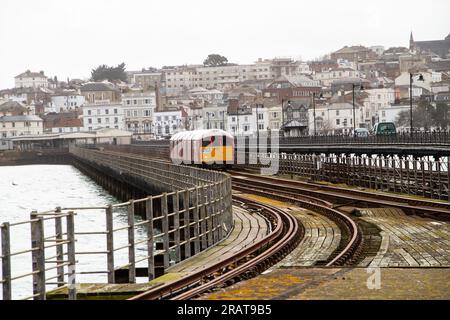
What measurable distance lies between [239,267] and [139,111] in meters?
176

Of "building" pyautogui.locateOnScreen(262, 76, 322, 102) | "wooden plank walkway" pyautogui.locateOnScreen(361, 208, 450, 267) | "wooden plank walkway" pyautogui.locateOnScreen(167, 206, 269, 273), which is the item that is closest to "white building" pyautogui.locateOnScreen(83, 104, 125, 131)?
"building" pyautogui.locateOnScreen(262, 76, 322, 102)

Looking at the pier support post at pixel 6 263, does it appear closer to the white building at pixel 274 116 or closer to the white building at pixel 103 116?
the white building at pixel 274 116

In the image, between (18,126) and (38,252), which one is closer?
(38,252)

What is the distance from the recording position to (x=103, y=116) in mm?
190375

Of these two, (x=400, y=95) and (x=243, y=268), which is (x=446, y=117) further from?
(x=243, y=268)

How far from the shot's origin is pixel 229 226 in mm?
22188

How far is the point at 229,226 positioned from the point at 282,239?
363 cm

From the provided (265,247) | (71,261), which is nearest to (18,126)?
(265,247)

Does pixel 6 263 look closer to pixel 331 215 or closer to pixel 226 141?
pixel 331 215

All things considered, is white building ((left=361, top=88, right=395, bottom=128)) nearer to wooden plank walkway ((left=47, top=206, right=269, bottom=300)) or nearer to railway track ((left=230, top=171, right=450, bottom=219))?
railway track ((left=230, top=171, right=450, bottom=219))

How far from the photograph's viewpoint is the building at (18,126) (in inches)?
7756

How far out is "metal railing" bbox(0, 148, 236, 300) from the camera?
12055mm
